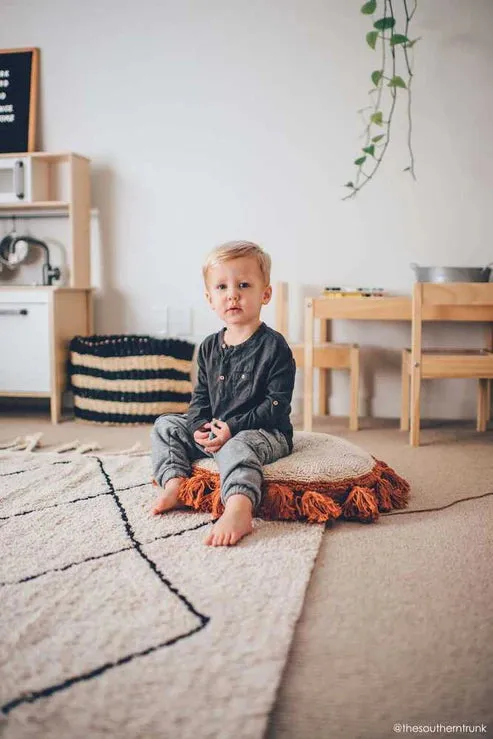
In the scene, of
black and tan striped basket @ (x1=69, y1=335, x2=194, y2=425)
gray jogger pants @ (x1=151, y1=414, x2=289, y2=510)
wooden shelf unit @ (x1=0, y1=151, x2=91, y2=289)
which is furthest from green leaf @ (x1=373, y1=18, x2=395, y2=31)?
gray jogger pants @ (x1=151, y1=414, x2=289, y2=510)

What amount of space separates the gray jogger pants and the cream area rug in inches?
3.8

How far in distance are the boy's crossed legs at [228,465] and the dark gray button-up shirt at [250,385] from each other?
4 centimetres

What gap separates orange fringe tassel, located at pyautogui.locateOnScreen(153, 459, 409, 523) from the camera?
1.47 metres

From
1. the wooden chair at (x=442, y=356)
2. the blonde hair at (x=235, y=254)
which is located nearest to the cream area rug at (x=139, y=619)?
the blonde hair at (x=235, y=254)

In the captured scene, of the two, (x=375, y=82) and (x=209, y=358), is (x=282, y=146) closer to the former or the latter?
(x=375, y=82)

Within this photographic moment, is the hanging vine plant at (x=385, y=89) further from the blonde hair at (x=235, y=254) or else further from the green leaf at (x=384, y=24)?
the blonde hair at (x=235, y=254)

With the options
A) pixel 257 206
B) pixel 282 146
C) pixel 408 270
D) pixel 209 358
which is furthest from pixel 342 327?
pixel 209 358

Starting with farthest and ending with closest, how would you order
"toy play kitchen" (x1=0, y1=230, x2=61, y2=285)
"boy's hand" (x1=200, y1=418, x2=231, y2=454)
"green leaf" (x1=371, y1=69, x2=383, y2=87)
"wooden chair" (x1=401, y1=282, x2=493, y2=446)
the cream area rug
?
"toy play kitchen" (x1=0, y1=230, x2=61, y2=285) → "green leaf" (x1=371, y1=69, x2=383, y2=87) → "wooden chair" (x1=401, y1=282, x2=493, y2=446) → "boy's hand" (x1=200, y1=418, x2=231, y2=454) → the cream area rug

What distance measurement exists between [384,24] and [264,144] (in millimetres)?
719

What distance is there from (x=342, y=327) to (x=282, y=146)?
896mm

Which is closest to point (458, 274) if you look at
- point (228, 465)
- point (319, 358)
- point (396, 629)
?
point (319, 358)

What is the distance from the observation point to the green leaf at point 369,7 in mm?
2768

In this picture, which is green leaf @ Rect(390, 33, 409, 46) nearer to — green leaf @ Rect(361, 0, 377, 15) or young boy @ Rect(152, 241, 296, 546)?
green leaf @ Rect(361, 0, 377, 15)

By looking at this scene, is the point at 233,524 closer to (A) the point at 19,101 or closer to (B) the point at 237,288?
(B) the point at 237,288
